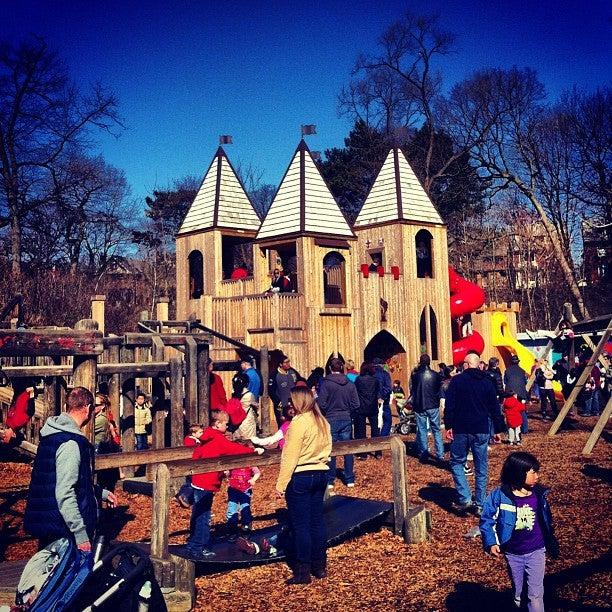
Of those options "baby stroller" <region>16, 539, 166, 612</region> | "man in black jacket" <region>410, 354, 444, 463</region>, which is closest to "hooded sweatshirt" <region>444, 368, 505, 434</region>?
"man in black jacket" <region>410, 354, 444, 463</region>

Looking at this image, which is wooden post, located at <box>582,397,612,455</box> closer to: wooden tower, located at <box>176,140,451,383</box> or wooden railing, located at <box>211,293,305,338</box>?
wooden tower, located at <box>176,140,451,383</box>

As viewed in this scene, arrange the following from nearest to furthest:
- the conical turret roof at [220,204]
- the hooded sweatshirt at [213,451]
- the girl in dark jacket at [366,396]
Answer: the hooded sweatshirt at [213,451], the girl in dark jacket at [366,396], the conical turret roof at [220,204]

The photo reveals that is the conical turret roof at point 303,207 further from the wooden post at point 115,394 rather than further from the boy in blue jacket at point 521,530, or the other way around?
the boy in blue jacket at point 521,530

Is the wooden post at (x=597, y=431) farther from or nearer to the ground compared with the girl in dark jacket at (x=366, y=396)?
nearer to the ground

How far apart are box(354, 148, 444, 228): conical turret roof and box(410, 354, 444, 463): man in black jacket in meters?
12.7

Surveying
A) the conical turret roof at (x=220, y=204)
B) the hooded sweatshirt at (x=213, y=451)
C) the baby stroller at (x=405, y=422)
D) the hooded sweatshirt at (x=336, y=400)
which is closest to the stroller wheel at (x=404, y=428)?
the baby stroller at (x=405, y=422)

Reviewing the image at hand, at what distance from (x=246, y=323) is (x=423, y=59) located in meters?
25.6

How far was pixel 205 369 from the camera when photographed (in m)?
14.0

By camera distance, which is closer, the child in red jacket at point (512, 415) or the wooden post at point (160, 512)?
the wooden post at point (160, 512)

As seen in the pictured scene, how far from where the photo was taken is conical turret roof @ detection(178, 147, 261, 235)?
86.4 ft

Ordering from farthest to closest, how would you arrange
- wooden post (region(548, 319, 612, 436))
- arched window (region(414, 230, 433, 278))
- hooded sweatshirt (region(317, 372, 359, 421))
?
arched window (region(414, 230, 433, 278))
wooden post (region(548, 319, 612, 436))
hooded sweatshirt (region(317, 372, 359, 421))

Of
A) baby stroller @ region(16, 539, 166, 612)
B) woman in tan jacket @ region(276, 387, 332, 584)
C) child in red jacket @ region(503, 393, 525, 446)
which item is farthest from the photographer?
child in red jacket @ region(503, 393, 525, 446)

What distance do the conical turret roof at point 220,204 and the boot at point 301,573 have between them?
19.4 meters

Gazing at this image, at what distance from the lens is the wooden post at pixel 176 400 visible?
12750mm
